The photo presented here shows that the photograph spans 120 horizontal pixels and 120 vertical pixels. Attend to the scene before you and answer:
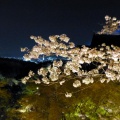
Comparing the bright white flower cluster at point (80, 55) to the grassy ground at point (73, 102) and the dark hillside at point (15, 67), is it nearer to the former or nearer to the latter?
the grassy ground at point (73, 102)

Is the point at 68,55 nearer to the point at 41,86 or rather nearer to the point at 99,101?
the point at 99,101

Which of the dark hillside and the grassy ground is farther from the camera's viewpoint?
the dark hillside

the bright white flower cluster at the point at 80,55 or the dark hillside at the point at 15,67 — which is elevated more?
the dark hillside at the point at 15,67

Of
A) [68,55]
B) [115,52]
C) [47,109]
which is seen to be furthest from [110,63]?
[47,109]

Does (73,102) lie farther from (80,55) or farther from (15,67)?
(15,67)

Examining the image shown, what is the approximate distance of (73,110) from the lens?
1688 cm

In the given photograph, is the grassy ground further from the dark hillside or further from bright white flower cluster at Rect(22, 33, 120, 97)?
the dark hillside

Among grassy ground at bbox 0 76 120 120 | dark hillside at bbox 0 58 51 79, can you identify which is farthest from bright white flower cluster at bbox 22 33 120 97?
dark hillside at bbox 0 58 51 79

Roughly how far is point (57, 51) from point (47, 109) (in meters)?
5.08

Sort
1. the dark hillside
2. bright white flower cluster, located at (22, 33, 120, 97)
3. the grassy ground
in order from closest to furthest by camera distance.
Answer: bright white flower cluster, located at (22, 33, 120, 97)
the grassy ground
the dark hillside

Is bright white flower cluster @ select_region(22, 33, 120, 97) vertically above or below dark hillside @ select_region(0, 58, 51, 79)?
below

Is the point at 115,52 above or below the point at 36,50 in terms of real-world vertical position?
below

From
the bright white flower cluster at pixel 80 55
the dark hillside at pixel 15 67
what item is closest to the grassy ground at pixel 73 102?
the bright white flower cluster at pixel 80 55

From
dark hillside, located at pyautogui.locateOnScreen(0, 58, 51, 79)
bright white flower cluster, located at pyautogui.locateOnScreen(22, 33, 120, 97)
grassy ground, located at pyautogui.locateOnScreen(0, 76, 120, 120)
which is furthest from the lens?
dark hillside, located at pyautogui.locateOnScreen(0, 58, 51, 79)
